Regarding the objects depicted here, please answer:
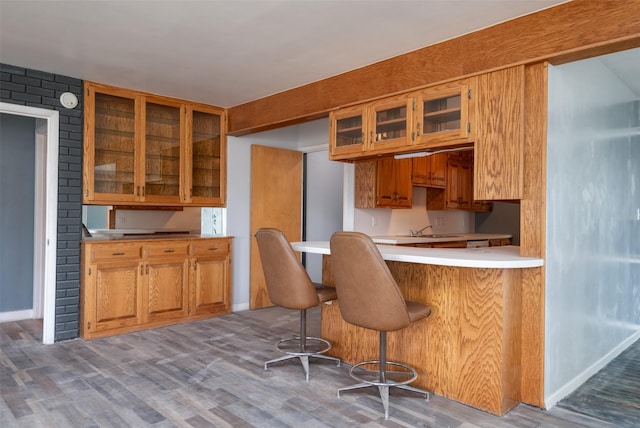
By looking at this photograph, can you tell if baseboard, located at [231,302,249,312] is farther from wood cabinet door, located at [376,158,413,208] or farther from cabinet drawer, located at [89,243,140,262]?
wood cabinet door, located at [376,158,413,208]

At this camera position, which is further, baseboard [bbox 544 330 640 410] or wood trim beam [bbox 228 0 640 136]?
baseboard [bbox 544 330 640 410]

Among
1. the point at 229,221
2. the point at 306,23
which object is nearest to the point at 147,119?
the point at 229,221

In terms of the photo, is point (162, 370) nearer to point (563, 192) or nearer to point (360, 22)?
point (360, 22)

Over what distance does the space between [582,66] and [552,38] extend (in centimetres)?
75

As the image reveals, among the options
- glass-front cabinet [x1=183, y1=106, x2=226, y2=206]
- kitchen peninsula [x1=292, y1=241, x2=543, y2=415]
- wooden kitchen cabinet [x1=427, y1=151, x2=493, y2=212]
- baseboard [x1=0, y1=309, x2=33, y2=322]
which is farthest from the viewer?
wooden kitchen cabinet [x1=427, y1=151, x2=493, y2=212]

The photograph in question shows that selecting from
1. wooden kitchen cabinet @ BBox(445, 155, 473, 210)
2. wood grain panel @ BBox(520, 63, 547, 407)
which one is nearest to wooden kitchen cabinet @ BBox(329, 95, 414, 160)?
wood grain panel @ BBox(520, 63, 547, 407)

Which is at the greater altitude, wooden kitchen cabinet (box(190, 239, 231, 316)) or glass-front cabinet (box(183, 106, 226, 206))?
glass-front cabinet (box(183, 106, 226, 206))

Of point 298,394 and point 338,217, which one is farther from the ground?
point 338,217

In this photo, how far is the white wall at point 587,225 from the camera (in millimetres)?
2742

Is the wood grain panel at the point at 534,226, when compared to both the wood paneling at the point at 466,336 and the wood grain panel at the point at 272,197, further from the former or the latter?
the wood grain panel at the point at 272,197

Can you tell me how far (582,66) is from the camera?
10.1 ft

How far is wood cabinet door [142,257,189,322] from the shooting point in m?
4.34

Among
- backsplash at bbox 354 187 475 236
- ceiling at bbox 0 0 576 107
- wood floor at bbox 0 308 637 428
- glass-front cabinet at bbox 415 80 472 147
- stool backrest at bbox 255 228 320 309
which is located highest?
ceiling at bbox 0 0 576 107

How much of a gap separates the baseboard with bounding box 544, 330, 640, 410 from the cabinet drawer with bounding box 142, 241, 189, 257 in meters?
3.46
